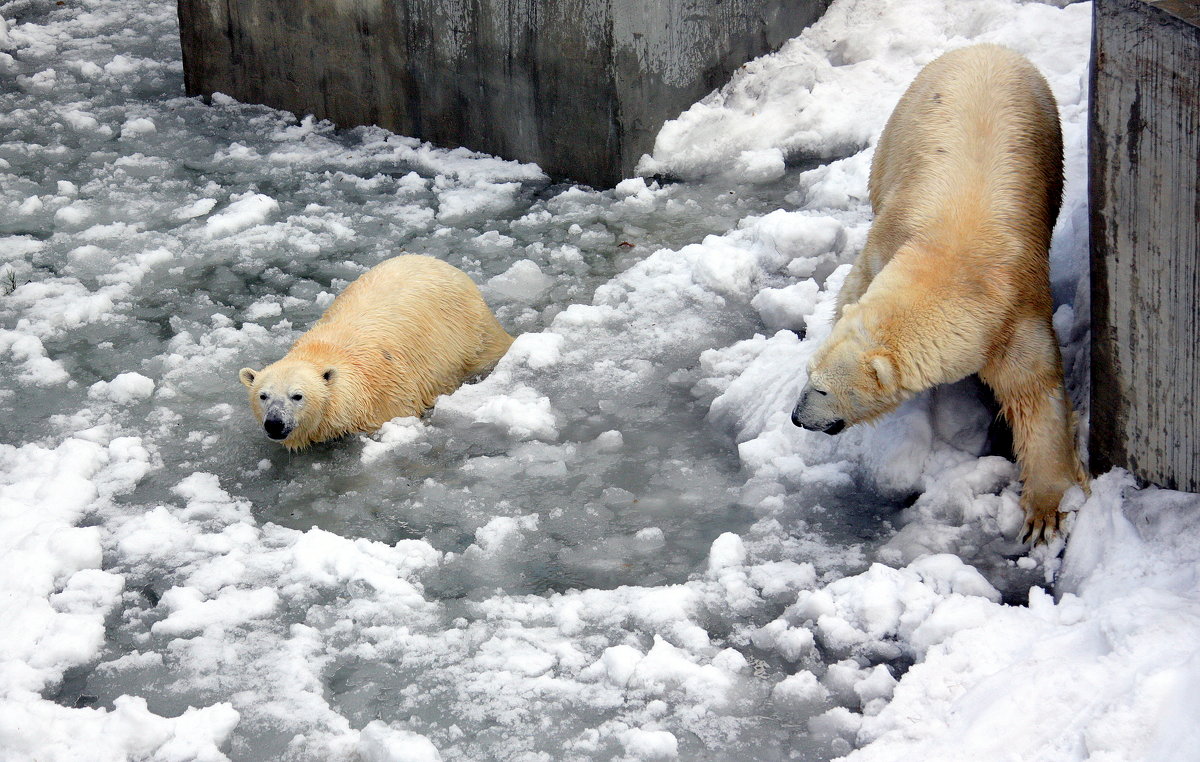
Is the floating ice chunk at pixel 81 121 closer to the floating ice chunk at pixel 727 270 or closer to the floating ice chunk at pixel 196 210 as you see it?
the floating ice chunk at pixel 196 210

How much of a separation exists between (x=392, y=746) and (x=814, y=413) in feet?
6.36

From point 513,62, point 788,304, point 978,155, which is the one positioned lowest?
point 788,304

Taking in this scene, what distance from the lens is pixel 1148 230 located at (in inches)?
142

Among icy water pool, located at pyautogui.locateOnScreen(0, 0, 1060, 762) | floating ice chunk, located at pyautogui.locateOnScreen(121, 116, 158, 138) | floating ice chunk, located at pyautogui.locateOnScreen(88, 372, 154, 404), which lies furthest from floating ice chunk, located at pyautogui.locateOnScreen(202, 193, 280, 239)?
floating ice chunk, located at pyautogui.locateOnScreen(88, 372, 154, 404)

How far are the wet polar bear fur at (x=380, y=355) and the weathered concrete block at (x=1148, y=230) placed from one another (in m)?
3.16

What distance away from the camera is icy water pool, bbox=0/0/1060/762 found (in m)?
3.73

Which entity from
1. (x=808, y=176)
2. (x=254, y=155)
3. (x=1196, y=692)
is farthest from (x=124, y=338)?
(x=1196, y=692)

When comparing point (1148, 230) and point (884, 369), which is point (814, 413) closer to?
point (884, 369)

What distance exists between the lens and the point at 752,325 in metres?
5.97

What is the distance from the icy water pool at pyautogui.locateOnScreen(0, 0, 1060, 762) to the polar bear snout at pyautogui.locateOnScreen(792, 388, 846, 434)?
1.34 ft

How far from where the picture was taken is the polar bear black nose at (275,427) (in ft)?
16.6

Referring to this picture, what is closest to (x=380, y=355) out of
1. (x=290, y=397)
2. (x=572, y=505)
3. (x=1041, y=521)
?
(x=290, y=397)

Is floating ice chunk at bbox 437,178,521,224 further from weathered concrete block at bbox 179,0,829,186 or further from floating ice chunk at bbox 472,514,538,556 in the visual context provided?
floating ice chunk at bbox 472,514,538,556

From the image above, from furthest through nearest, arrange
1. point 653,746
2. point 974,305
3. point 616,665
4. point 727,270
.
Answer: point 727,270
point 974,305
point 616,665
point 653,746
